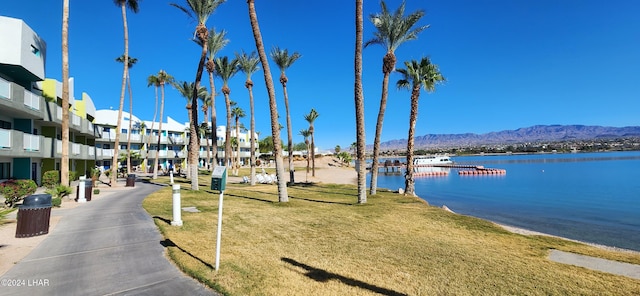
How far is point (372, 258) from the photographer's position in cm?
801

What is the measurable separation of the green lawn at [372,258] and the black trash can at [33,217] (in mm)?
3045

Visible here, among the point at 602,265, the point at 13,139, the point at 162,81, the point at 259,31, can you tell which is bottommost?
the point at 602,265

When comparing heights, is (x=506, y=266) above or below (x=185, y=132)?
below

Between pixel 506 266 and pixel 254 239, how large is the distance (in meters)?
6.58

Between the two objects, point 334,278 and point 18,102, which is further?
point 18,102

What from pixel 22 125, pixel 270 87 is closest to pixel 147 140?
pixel 22 125

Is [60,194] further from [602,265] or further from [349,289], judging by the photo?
[602,265]

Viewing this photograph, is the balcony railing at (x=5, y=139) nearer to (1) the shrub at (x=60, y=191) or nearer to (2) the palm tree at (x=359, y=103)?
(1) the shrub at (x=60, y=191)

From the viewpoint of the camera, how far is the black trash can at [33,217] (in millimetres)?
9203

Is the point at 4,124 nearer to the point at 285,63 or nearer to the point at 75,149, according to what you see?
the point at 75,149

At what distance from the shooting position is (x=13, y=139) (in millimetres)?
18547

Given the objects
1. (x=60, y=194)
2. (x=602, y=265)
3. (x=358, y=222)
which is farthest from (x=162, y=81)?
(x=602, y=265)

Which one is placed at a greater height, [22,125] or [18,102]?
[18,102]

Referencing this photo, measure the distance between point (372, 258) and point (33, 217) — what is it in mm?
9564
